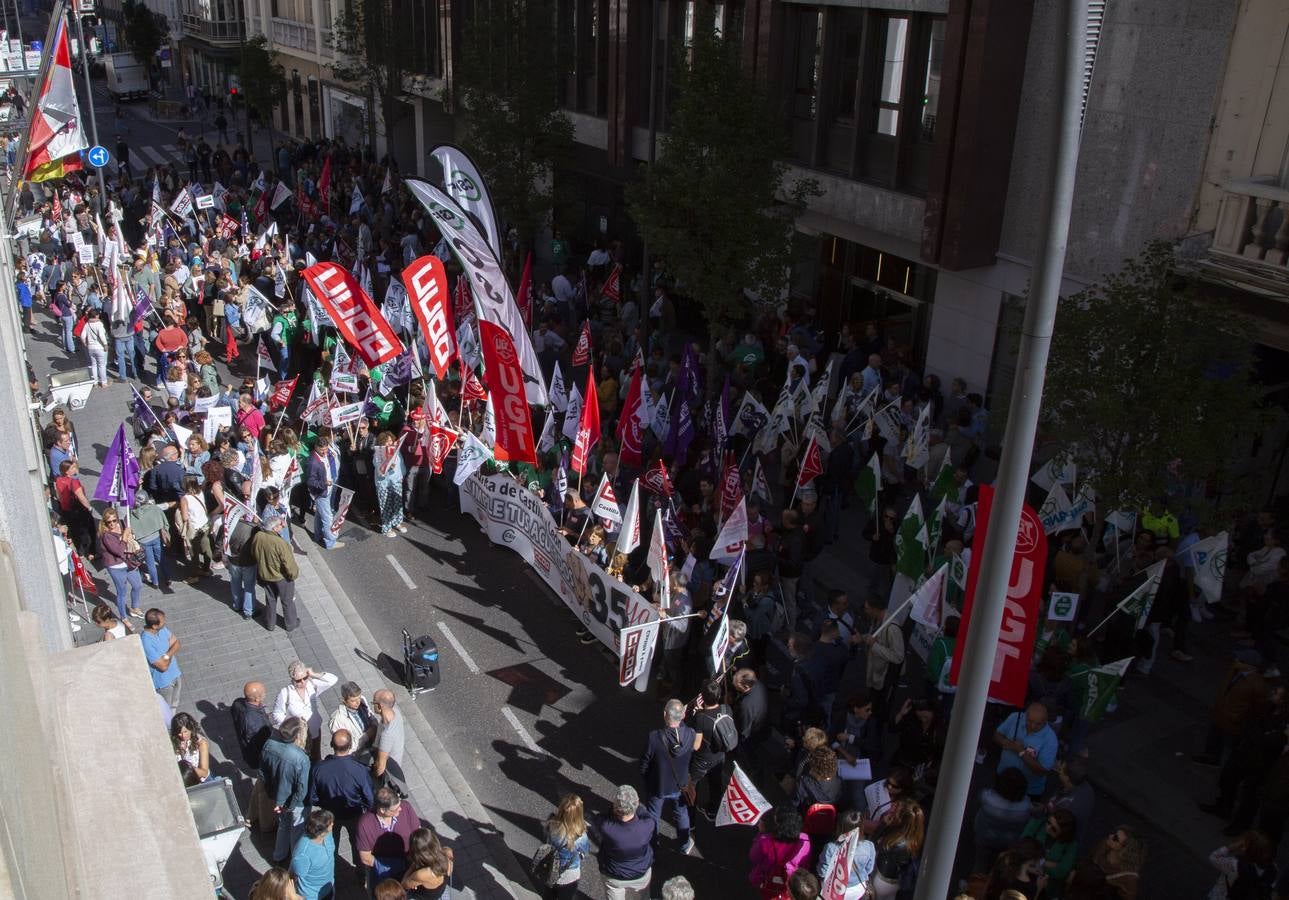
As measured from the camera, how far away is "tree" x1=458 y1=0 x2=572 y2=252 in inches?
986

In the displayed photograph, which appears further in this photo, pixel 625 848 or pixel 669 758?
pixel 669 758

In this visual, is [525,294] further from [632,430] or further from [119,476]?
[119,476]

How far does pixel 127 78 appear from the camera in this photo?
64.4 metres

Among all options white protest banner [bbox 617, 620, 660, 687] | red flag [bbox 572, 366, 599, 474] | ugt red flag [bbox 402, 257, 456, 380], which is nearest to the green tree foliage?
ugt red flag [bbox 402, 257, 456, 380]

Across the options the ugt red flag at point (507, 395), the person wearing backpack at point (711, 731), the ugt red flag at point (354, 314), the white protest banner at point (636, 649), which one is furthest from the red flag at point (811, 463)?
the ugt red flag at point (354, 314)

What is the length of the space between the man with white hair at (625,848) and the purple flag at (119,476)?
7813 millimetres

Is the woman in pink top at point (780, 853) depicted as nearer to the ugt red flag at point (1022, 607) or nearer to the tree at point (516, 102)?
the ugt red flag at point (1022, 607)

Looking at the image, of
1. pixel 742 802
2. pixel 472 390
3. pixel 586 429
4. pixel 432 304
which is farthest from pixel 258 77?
pixel 742 802

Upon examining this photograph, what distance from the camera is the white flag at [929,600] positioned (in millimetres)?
10062

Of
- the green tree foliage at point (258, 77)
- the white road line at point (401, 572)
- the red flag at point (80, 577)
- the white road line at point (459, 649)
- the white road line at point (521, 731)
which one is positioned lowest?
the white road line at point (401, 572)

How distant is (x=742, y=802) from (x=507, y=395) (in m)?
6.41

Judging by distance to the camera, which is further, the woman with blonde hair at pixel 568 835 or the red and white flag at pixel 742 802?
the red and white flag at pixel 742 802

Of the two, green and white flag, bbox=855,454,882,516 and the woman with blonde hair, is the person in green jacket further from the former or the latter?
green and white flag, bbox=855,454,882,516

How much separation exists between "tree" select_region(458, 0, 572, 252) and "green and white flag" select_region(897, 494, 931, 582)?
1614 centimetres
